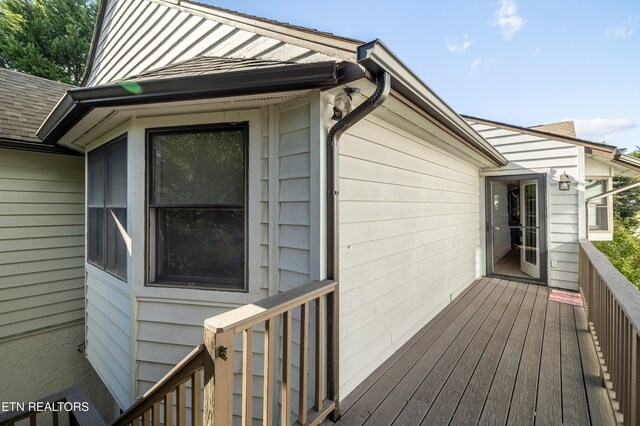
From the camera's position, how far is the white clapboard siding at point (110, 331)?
8.82ft

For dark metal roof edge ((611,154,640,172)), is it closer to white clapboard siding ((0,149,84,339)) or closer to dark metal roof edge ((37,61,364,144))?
dark metal roof edge ((37,61,364,144))

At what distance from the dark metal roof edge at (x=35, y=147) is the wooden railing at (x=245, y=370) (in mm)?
3768

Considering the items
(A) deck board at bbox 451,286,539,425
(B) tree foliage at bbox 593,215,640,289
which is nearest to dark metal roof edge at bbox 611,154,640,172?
(B) tree foliage at bbox 593,215,640,289

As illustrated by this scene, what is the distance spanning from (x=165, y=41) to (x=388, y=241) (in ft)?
11.5

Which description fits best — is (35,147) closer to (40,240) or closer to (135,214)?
(40,240)

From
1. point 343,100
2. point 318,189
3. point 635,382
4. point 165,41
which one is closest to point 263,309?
point 318,189

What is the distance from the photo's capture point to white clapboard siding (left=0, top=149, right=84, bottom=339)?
383cm

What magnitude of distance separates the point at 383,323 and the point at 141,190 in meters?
2.43

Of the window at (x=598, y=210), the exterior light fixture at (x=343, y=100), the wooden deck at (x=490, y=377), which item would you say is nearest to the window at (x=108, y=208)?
the exterior light fixture at (x=343, y=100)

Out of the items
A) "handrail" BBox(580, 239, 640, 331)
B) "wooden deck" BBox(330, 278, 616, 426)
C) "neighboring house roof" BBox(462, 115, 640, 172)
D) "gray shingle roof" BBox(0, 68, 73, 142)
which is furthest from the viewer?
"neighboring house roof" BBox(462, 115, 640, 172)

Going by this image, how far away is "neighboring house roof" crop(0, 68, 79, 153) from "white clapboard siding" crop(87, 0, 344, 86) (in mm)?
866

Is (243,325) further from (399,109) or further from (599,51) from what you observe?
(599,51)

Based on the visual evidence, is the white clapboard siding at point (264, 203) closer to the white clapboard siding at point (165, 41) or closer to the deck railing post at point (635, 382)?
the white clapboard siding at point (165, 41)

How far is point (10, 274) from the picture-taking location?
3.85 m
